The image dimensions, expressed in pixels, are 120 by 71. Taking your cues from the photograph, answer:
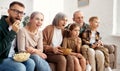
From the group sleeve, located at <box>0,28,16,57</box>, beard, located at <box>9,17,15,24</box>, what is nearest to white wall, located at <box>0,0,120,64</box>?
beard, located at <box>9,17,15,24</box>

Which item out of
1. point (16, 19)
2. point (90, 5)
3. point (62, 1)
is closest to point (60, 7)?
point (62, 1)

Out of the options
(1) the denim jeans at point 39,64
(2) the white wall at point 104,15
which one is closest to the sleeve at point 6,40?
(1) the denim jeans at point 39,64

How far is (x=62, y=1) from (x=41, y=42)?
3889mm

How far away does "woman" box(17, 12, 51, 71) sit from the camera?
92.3 inches

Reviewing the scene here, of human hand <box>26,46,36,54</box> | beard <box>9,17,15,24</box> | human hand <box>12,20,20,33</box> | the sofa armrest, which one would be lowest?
the sofa armrest

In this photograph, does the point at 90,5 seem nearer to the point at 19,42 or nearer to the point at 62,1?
the point at 62,1

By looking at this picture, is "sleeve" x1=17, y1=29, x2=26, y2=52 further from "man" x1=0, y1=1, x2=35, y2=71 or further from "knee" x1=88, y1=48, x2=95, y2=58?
"knee" x1=88, y1=48, x2=95, y2=58

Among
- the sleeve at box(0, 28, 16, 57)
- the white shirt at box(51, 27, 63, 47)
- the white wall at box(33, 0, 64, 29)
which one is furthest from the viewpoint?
the white wall at box(33, 0, 64, 29)

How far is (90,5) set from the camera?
5.20 meters

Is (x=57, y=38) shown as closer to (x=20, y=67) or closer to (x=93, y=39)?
(x=93, y=39)

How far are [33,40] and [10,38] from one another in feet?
1.88

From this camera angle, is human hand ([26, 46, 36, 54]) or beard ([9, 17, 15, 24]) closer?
beard ([9, 17, 15, 24])

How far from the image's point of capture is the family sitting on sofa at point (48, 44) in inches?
79.0

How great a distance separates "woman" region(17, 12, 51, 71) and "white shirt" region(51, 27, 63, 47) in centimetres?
30
